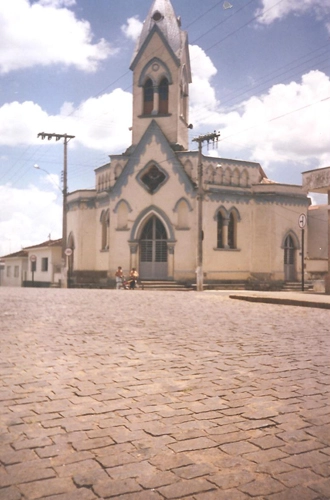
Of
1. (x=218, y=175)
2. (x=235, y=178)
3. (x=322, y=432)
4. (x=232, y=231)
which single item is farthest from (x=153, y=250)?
(x=322, y=432)

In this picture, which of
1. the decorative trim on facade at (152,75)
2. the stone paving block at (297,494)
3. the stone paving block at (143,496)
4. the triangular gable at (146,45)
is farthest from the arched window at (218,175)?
the stone paving block at (143,496)

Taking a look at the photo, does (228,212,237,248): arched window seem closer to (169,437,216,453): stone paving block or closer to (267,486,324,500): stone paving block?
(169,437,216,453): stone paving block

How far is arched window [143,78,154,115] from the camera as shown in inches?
1300

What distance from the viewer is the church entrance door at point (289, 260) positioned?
31375 mm

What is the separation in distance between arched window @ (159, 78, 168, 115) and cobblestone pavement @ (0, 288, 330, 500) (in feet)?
86.4

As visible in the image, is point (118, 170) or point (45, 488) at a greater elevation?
point (118, 170)

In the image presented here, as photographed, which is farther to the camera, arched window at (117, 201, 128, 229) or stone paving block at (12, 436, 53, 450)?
arched window at (117, 201, 128, 229)

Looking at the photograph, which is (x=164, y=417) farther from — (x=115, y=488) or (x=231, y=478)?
(x=115, y=488)

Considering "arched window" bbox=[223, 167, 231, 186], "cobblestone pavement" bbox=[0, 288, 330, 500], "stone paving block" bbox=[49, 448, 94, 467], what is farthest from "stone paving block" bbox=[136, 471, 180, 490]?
"arched window" bbox=[223, 167, 231, 186]

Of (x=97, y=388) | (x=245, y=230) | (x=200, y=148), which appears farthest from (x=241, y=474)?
(x=245, y=230)

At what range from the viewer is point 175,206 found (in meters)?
30.0

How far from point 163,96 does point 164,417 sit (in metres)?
31.0

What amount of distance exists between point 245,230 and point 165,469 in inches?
1110

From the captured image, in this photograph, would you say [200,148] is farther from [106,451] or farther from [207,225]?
[106,451]
